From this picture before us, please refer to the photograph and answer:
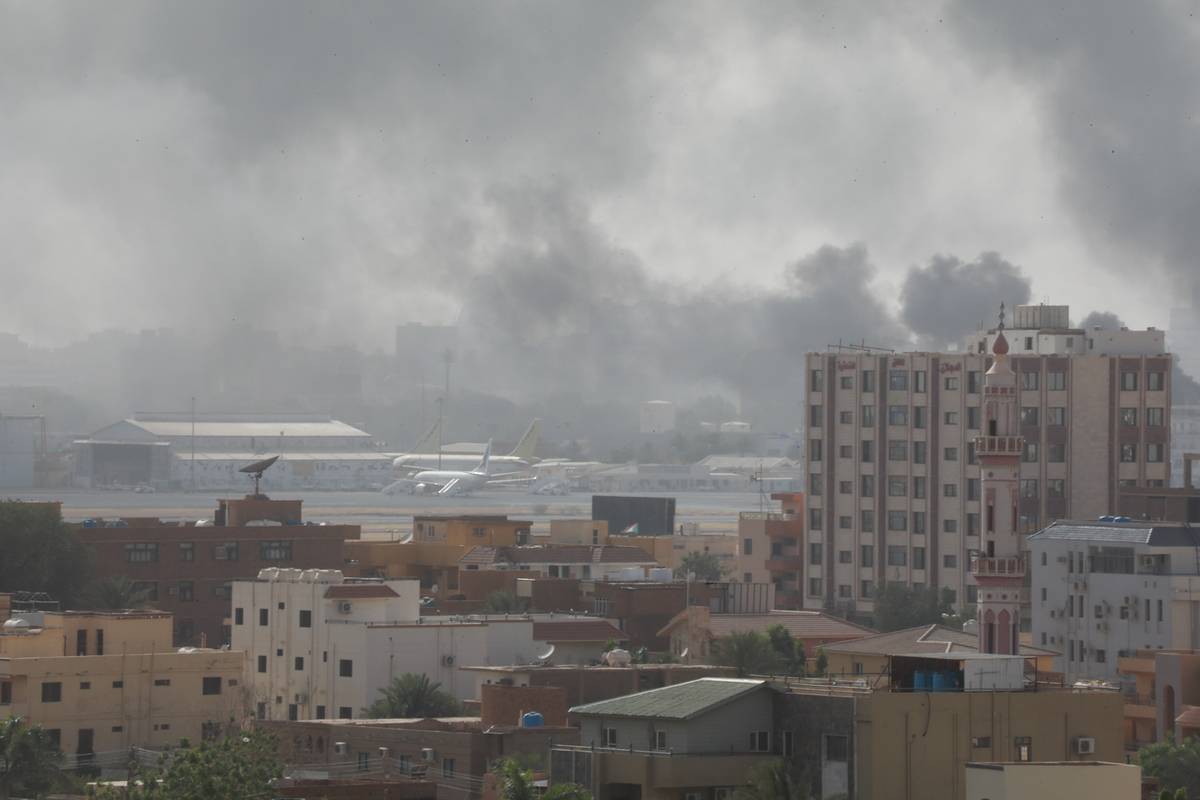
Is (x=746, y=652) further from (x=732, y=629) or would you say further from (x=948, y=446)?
(x=948, y=446)

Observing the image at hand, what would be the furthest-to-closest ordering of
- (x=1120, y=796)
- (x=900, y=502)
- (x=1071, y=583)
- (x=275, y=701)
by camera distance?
1. (x=900, y=502)
2. (x=1071, y=583)
3. (x=275, y=701)
4. (x=1120, y=796)

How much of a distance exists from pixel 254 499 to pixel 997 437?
1494 inches

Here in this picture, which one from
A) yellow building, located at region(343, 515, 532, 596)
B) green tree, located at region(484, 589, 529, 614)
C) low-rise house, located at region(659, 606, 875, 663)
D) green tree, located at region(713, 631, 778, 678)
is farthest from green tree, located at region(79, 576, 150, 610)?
green tree, located at region(713, 631, 778, 678)

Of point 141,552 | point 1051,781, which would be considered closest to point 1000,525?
point 1051,781

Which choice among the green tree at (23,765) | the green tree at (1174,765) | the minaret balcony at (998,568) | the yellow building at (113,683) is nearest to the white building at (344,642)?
the yellow building at (113,683)

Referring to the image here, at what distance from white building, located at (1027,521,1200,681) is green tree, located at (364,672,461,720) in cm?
1509

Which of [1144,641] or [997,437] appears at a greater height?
[997,437]

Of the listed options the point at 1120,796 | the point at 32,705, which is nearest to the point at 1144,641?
the point at 32,705

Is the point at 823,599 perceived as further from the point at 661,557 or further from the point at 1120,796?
the point at 1120,796

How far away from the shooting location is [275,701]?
55438 mm

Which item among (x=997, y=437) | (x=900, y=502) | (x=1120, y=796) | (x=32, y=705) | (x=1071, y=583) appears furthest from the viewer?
(x=900, y=502)

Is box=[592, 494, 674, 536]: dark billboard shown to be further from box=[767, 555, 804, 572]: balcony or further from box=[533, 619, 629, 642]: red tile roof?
box=[533, 619, 629, 642]: red tile roof

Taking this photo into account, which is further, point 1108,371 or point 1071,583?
point 1108,371

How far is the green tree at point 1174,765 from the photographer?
36.9 meters
